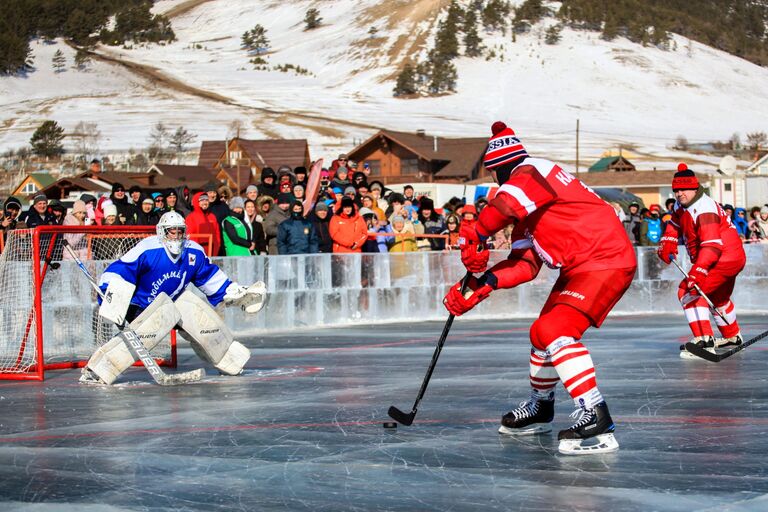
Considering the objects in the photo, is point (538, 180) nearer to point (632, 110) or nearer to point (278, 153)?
point (278, 153)

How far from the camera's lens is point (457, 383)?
34.2 ft

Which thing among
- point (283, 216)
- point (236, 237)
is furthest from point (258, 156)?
point (236, 237)

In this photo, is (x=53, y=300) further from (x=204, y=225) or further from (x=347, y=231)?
(x=347, y=231)

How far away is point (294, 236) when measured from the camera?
16578 millimetres

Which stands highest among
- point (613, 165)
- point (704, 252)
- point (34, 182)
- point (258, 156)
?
point (258, 156)

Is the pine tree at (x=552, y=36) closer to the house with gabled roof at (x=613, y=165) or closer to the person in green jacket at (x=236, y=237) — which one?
the house with gabled roof at (x=613, y=165)

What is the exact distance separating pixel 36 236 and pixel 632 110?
489 ft

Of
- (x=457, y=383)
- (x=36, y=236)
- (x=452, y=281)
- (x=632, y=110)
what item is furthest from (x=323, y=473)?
(x=632, y=110)

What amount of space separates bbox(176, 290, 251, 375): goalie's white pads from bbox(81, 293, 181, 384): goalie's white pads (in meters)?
0.13

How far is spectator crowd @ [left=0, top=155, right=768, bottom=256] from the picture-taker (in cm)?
1570

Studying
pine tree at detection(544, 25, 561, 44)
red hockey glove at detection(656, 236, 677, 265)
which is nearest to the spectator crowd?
red hockey glove at detection(656, 236, 677, 265)

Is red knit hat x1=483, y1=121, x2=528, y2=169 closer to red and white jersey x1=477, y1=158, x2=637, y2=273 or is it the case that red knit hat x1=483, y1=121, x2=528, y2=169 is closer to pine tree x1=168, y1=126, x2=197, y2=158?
red and white jersey x1=477, y1=158, x2=637, y2=273

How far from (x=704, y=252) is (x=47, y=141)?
372ft

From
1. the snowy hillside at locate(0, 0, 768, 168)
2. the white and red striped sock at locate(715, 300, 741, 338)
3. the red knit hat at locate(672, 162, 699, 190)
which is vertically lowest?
the white and red striped sock at locate(715, 300, 741, 338)
